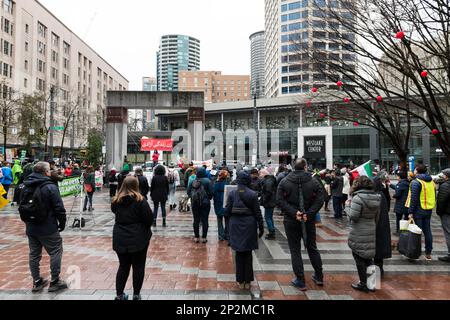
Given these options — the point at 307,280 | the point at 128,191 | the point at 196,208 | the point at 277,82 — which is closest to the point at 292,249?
the point at 307,280

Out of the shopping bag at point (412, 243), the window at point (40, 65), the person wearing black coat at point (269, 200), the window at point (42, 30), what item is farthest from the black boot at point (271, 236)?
the window at point (42, 30)

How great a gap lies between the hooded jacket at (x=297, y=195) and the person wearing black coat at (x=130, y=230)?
204 cm

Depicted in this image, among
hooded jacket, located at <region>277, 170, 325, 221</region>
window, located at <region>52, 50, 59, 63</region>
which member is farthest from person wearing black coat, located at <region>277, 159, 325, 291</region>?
window, located at <region>52, 50, 59, 63</region>

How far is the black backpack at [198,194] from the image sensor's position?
7.64 m

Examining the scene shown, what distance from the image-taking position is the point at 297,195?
5074 mm

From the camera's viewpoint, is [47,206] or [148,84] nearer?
[47,206]

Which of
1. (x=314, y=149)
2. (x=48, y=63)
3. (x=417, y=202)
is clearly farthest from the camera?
(x=48, y=63)

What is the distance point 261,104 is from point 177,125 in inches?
723

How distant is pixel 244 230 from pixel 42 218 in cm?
292

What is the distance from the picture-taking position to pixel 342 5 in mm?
11922

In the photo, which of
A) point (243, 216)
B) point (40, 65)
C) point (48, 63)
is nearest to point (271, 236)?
point (243, 216)

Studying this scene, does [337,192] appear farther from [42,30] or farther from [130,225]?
[42,30]
